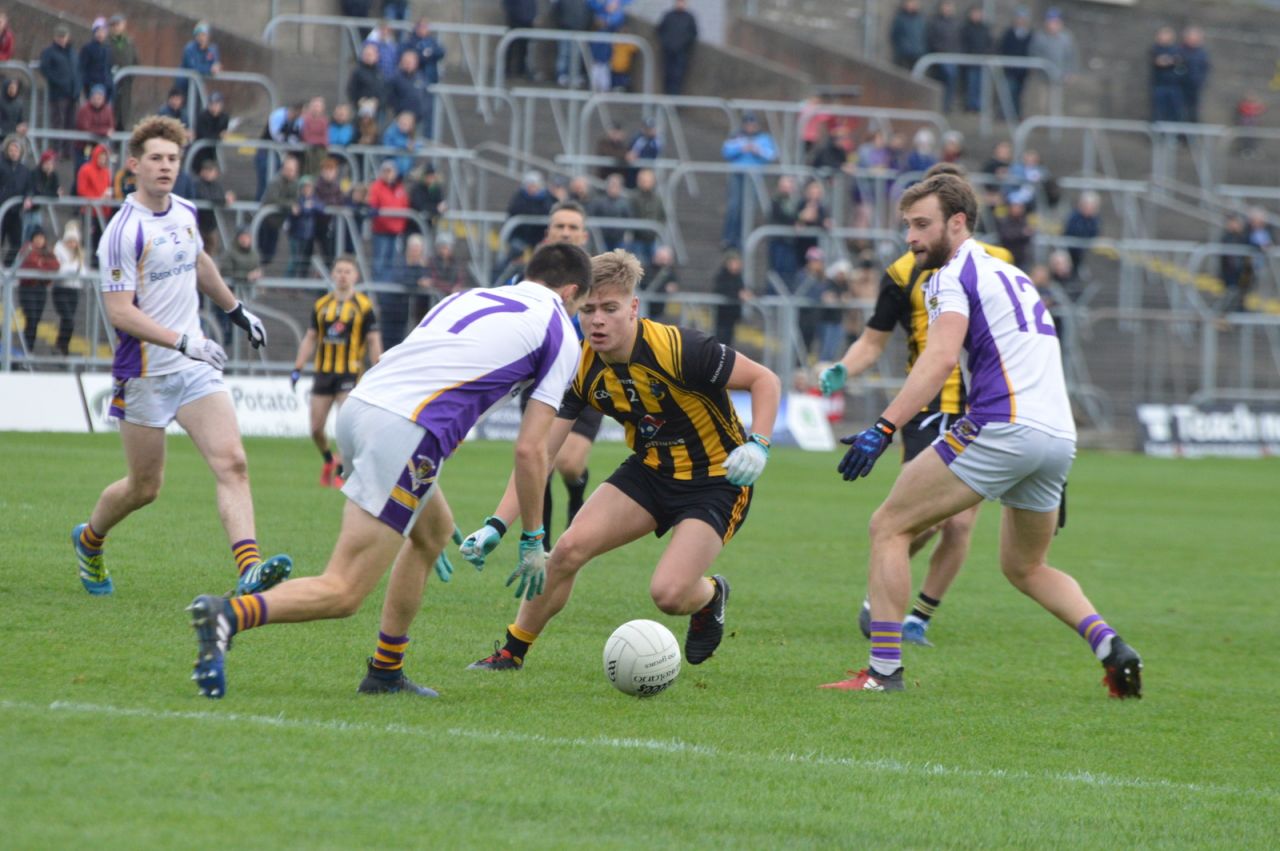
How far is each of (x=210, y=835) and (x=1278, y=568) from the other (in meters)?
11.3

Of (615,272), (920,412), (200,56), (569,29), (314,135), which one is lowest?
(920,412)

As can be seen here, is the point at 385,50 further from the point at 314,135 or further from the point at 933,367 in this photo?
the point at 933,367

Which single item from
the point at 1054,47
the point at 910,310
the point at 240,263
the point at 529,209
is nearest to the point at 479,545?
the point at 910,310

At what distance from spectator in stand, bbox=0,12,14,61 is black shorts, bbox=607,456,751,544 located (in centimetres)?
1726

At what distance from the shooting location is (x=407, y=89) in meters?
25.0

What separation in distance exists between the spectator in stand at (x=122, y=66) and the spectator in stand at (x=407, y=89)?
3.73m

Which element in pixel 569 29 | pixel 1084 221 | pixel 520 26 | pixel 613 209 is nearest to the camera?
pixel 613 209

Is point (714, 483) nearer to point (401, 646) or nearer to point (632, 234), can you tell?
point (401, 646)

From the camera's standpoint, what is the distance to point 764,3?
33.5 m

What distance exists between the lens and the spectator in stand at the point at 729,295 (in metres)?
24.0

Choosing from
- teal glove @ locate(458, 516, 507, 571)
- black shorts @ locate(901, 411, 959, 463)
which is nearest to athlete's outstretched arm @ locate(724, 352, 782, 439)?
teal glove @ locate(458, 516, 507, 571)

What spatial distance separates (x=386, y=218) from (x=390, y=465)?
1687cm

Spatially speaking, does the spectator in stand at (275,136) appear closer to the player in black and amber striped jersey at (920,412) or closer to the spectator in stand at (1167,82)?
the player in black and amber striped jersey at (920,412)

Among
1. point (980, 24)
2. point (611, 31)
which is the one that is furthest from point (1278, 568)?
point (980, 24)
